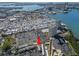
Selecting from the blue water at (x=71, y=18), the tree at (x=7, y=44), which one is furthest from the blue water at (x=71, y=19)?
the tree at (x=7, y=44)

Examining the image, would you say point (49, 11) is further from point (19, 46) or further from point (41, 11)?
point (19, 46)

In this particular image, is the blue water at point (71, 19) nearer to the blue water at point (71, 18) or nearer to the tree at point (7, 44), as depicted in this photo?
the blue water at point (71, 18)

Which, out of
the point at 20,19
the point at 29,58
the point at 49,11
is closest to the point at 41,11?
the point at 49,11

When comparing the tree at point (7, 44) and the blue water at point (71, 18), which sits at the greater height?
the blue water at point (71, 18)

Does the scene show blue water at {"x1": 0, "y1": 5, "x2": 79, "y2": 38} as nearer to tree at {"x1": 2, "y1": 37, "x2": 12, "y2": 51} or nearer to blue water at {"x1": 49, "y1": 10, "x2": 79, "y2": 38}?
blue water at {"x1": 49, "y1": 10, "x2": 79, "y2": 38}

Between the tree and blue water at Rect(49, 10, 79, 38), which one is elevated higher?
blue water at Rect(49, 10, 79, 38)

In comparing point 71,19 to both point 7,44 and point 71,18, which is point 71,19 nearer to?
point 71,18

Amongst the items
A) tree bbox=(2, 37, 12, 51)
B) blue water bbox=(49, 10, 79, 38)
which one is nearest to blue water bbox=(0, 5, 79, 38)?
blue water bbox=(49, 10, 79, 38)

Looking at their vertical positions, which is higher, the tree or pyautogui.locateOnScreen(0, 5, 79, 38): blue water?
pyautogui.locateOnScreen(0, 5, 79, 38): blue water
